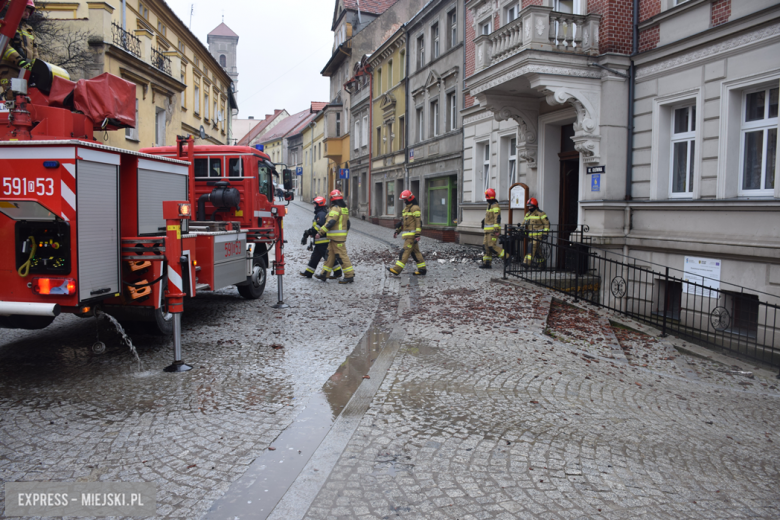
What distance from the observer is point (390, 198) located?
3064 cm

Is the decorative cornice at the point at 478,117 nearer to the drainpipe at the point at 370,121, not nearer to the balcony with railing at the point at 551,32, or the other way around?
the balcony with railing at the point at 551,32

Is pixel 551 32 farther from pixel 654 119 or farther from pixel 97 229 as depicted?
pixel 97 229

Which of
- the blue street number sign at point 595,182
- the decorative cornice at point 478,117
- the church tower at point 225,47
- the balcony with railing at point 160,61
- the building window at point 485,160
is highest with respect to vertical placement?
the church tower at point 225,47

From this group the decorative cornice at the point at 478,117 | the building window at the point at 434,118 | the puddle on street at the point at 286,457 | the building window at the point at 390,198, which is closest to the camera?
the puddle on street at the point at 286,457

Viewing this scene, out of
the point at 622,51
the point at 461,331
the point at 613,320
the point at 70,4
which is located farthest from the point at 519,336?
the point at 70,4

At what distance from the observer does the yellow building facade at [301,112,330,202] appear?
167ft

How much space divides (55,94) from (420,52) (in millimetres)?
20922

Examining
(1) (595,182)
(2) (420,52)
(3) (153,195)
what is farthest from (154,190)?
(2) (420,52)

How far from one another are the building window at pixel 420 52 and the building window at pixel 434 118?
244 centimetres

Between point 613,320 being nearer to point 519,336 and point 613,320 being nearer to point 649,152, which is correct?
point 519,336

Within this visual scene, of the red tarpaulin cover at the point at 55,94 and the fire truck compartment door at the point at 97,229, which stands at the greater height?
the red tarpaulin cover at the point at 55,94

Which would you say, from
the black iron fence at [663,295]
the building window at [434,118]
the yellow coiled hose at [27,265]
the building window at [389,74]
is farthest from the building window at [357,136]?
the yellow coiled hose at [27,265]

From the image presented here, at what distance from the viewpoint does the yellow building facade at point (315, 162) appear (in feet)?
167

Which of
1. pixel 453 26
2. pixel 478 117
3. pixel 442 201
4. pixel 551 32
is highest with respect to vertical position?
pixel 453 26
